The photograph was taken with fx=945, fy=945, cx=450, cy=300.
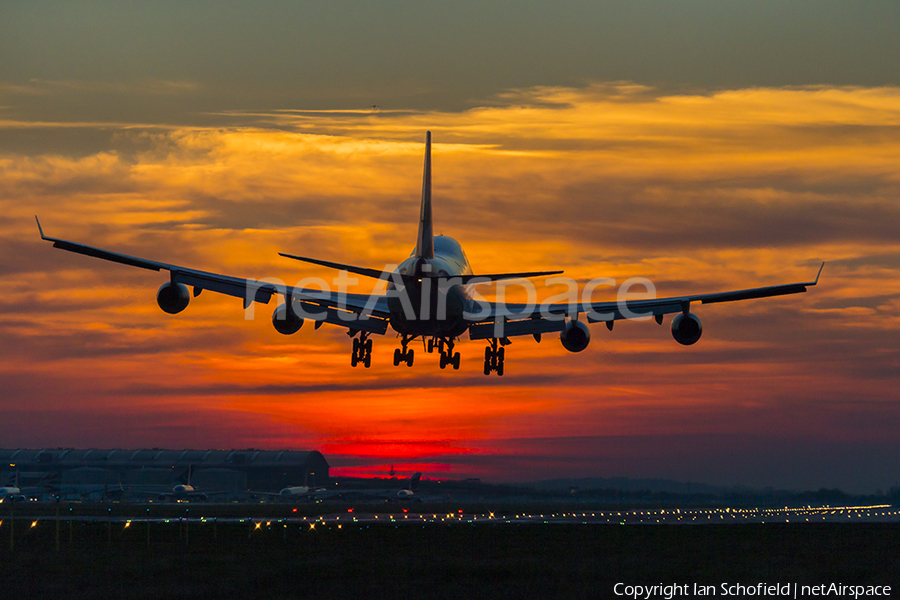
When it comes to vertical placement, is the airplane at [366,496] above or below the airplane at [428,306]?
below

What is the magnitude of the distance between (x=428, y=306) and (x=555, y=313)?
936 cm

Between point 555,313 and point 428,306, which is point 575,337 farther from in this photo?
point 428,306

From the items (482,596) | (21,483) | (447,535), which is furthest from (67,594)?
(21,483)

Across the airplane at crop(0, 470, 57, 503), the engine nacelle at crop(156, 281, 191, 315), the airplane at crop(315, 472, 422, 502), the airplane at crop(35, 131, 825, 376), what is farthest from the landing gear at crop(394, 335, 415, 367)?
the airplane at crop(0, 470, 57, 503)

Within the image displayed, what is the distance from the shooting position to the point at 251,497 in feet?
543

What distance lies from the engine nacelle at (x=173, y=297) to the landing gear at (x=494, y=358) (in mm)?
20377

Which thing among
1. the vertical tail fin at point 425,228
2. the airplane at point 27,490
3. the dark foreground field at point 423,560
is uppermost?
the vertical tail fin at point 425,228

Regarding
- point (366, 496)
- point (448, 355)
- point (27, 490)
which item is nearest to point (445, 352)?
point (448, 355)

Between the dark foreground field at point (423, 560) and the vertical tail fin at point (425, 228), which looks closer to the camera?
the dark foreground field at point (423, 560)

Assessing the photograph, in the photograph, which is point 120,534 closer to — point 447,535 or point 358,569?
point 447,535

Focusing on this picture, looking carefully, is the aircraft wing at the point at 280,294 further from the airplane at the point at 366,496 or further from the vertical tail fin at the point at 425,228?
the airplane at the point at 366,496

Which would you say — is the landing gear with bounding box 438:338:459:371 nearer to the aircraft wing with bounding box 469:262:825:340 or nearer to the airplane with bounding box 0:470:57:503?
the aircraft wing with bounding box 469:262:825:340

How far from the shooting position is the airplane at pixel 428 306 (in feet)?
150

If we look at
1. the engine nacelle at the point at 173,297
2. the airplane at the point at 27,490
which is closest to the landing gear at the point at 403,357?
the engine nacelle at the point at 173,297
